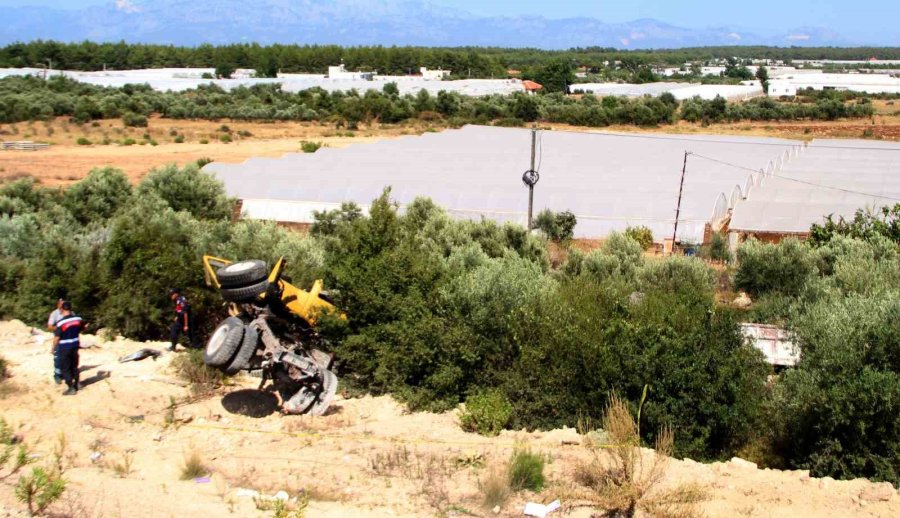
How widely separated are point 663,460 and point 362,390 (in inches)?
192

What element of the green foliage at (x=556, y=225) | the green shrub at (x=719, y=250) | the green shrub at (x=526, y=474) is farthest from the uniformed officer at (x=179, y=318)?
the green shrub at (x=719, y=250)

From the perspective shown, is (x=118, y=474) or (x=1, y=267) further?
(x=1, y=267)

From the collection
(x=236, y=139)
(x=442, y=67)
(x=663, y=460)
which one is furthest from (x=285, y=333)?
(x=442, y=67)

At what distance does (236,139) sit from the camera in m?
55.8

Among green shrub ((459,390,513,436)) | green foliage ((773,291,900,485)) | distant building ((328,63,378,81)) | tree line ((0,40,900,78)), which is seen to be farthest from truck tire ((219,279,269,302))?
tree line ((0,40,900,78))

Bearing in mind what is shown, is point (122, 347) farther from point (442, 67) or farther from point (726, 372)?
point (442, 67)

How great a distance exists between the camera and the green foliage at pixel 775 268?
18277 millimetres

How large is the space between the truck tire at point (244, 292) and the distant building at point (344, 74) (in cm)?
9243

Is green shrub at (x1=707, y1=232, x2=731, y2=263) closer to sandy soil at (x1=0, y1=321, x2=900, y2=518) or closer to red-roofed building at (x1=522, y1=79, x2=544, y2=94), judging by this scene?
sandy soil at (x1=0, y1=321, x2=900, y2=518)

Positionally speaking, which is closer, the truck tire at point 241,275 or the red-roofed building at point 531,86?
the truck tire at point 241,275

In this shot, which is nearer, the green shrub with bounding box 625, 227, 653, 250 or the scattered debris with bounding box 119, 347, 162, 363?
the scattered debris with bounding box 119, 347, 162, 363

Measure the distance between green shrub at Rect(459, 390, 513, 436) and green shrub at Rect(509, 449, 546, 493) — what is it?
1578mm

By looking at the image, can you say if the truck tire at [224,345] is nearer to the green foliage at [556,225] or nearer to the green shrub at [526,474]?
the green shrub at [526,474]

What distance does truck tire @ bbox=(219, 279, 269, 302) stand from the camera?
11.2m
